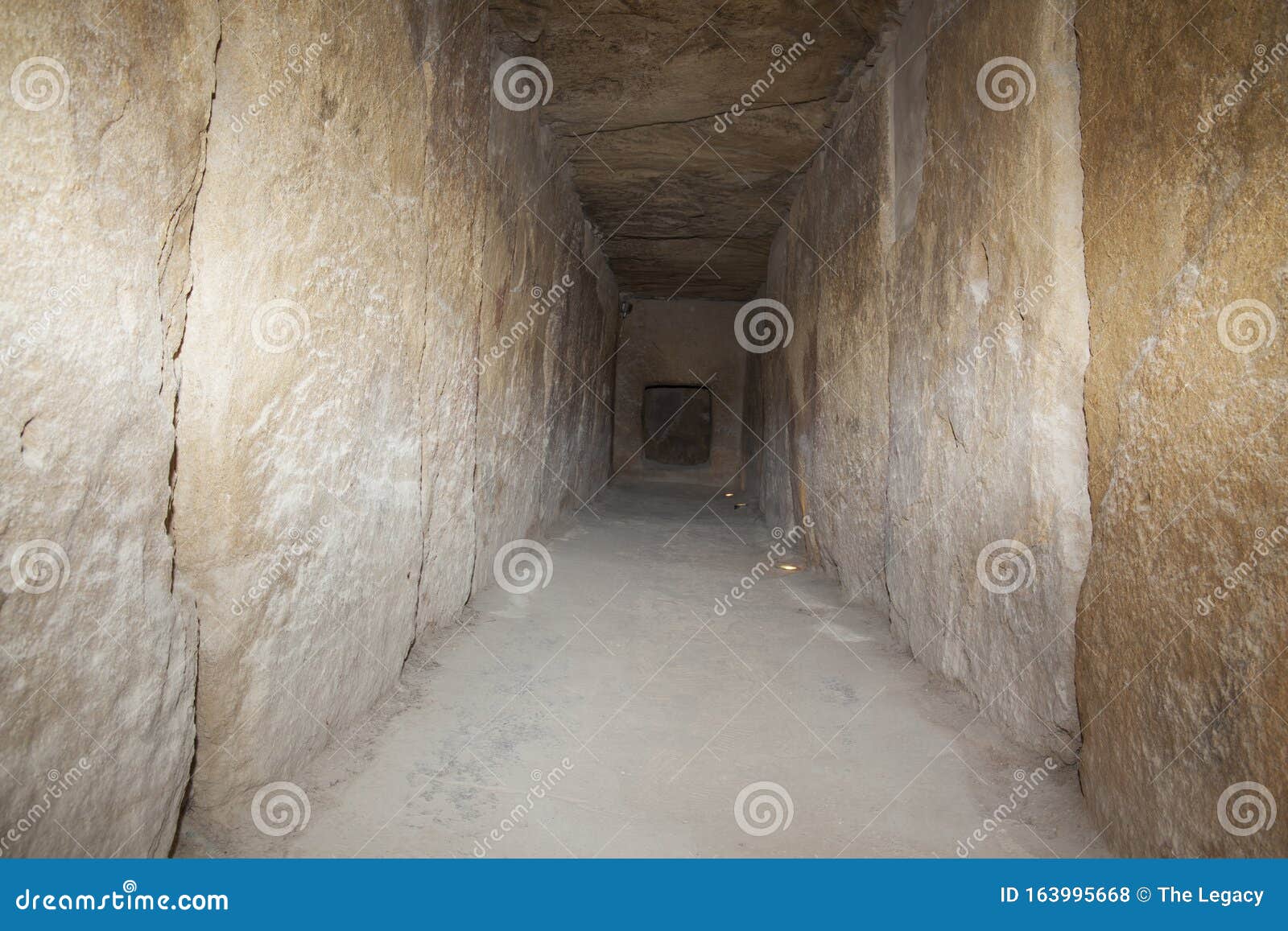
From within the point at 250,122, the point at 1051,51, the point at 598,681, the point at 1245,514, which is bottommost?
the point at 598,681

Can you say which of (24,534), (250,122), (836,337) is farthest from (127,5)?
(836,337)

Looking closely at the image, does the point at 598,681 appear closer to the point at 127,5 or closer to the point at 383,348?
the point at 383,348

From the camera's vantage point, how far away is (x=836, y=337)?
4.97m

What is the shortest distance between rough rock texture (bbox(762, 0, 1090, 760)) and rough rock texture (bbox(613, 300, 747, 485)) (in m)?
6.17

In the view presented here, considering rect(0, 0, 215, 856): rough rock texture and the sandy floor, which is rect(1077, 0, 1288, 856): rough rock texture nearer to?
the sandy floor

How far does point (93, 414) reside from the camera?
1.59 metres

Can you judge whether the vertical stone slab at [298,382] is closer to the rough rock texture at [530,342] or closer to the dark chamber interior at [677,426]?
the rough rock texture at [530,342]

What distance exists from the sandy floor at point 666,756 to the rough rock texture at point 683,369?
7.12m

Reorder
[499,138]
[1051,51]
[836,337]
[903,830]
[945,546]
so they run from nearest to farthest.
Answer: [903,830], [1051,51], [945,546], [499,138], [836,337]

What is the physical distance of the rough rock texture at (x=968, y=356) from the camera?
7.77 feet

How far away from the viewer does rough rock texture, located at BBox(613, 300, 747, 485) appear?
1120cm

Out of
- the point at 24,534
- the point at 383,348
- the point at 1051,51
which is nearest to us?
the point at 24,534

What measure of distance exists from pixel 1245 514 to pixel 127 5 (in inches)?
97.4

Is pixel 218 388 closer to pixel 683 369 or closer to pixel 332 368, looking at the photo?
pixel 332 368
